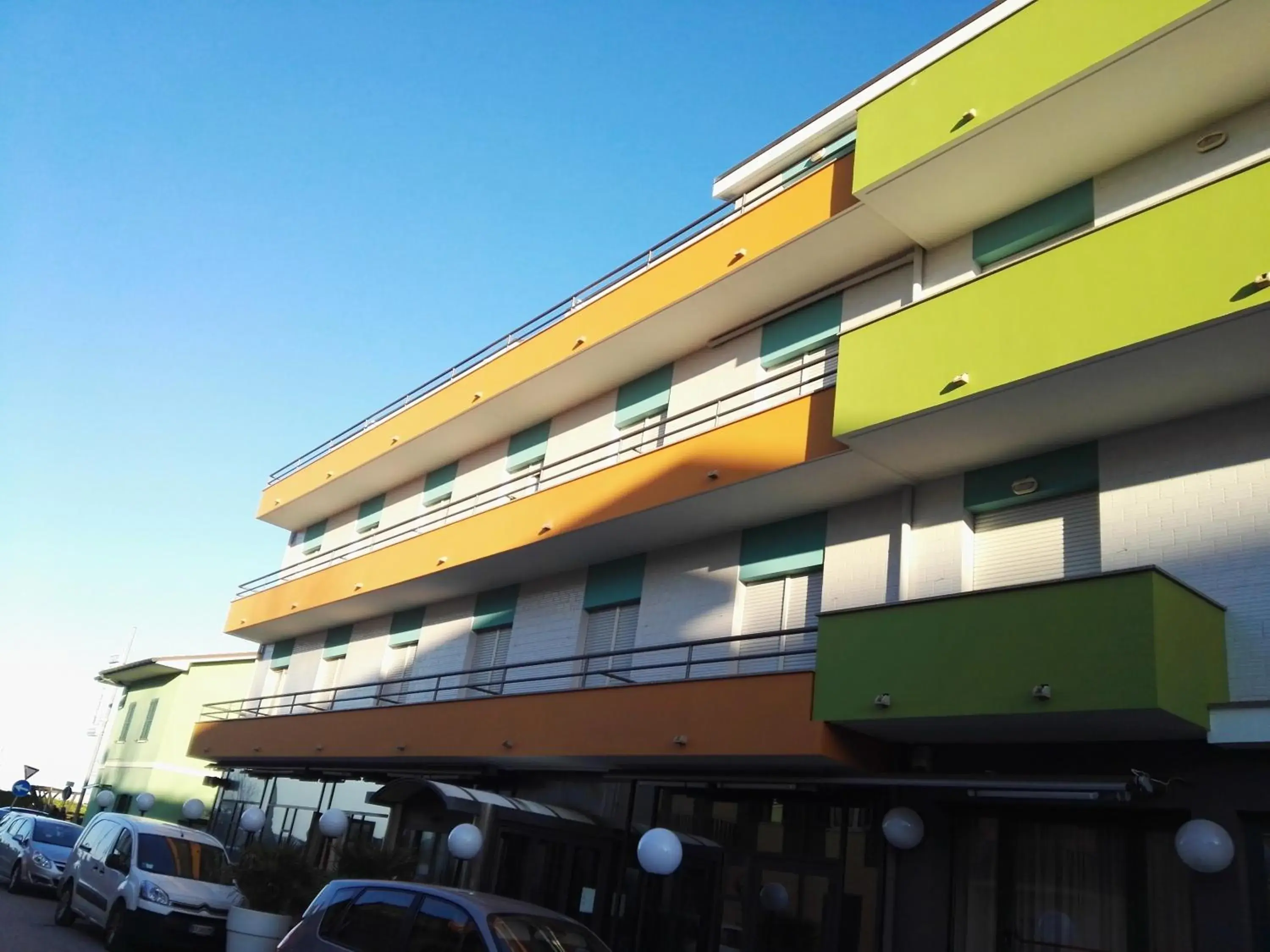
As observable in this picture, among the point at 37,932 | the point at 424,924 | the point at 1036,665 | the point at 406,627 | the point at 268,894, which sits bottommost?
the point at 37,932

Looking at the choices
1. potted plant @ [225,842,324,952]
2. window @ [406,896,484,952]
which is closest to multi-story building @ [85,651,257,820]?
potted plant @ [225,842,324,952]

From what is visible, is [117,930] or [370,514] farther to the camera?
[370,514]

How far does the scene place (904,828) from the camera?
10.3 m

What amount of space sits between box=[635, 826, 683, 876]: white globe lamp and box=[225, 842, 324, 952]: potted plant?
5580 mm

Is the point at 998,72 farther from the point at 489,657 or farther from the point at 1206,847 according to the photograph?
the point at 489,657

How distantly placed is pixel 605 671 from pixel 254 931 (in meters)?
5.46

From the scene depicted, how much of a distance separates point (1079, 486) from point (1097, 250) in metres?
2.41

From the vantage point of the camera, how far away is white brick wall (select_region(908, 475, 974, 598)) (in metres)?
11.4

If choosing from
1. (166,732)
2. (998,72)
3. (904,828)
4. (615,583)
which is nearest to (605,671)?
(615,583)

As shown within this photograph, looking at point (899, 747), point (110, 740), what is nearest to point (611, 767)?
point (899, 747)

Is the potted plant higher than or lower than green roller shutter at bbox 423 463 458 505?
lower

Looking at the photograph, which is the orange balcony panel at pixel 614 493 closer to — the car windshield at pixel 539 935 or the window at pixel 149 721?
the car windshield at pixel 539 935

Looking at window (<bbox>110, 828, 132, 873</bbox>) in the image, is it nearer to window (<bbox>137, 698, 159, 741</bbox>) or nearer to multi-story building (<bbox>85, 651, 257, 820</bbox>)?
multi-story building (<bbox>85, 651, 257, 820</bbox>)

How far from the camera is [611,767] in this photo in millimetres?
14156
